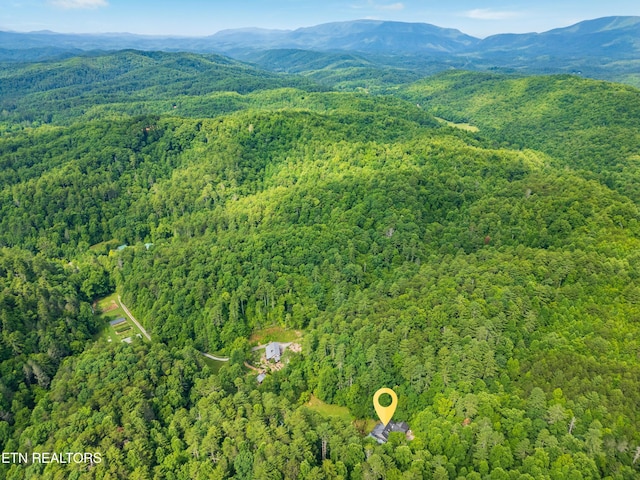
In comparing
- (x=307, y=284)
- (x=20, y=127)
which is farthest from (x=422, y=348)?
(x=20, y=127)

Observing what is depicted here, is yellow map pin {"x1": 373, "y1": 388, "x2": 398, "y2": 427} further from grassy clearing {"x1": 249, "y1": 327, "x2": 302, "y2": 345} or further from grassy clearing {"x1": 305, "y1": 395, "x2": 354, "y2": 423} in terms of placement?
grassy clearing {"x1": 249, "y1": 327, "x2": 302, "y2": 345}

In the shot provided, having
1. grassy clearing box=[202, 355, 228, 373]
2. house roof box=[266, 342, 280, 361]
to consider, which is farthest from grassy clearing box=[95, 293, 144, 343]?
house roof box=[266, 342, 280, 361]

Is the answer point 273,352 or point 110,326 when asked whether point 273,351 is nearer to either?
point 273,352

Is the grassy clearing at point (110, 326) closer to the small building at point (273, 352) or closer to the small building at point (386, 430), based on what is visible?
the small building at point (273, 352)

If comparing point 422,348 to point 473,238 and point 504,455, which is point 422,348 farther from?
point 473,238

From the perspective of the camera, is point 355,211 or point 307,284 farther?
point 355,211

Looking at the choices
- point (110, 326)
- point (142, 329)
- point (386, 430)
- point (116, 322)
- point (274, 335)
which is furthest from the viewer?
point (116, 322)

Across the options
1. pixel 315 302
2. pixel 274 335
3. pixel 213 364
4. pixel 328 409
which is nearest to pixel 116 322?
pixel 213 364
